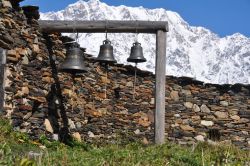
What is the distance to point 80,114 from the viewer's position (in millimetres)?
11844

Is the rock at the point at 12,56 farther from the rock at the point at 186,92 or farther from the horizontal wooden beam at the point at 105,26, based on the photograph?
the rock at the point at 186,92

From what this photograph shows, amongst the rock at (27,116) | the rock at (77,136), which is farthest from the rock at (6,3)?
the rock at (77,136)

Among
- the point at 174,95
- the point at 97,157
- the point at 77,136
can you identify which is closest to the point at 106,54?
the point at 77,136

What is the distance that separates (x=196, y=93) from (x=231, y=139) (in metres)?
1.41

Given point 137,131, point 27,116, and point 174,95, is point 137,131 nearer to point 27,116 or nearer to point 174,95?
point 174,95

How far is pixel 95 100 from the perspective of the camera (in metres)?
12.3

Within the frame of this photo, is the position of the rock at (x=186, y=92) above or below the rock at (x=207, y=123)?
above

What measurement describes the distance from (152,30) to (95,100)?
255cm

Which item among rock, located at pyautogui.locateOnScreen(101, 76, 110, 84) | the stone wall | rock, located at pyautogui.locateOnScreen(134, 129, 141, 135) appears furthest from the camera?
rock, located at pyautogui.locateOnScreen(134, 129, 141, 135)

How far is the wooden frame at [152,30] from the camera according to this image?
10469mm

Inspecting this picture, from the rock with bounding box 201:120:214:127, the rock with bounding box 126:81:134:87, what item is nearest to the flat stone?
the rock with bounding box 201:120:214:127

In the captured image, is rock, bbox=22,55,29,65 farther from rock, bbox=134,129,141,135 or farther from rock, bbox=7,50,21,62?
rock, bbox=134,129,141,135

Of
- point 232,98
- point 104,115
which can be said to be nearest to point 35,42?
point 104,115

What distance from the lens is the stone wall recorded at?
979cm
